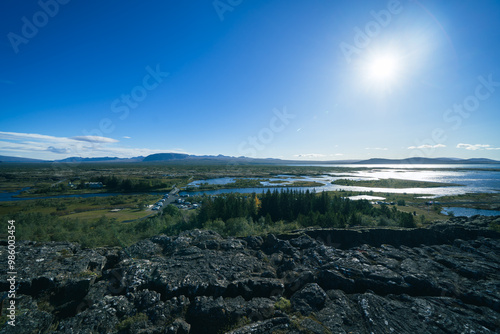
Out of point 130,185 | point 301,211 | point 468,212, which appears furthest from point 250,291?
point 130,185

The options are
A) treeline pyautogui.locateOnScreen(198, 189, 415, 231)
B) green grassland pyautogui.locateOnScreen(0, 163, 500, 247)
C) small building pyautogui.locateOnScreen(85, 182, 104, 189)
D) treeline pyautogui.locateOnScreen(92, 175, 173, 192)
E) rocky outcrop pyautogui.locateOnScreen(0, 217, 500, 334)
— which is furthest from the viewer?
small building pyautogui.locateOnScreen(85, 182, 104, 189)

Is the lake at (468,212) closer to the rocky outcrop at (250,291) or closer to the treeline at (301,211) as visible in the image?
the treeline at (301,211)

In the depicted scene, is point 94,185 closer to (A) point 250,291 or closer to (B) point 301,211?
(B) point 301,211

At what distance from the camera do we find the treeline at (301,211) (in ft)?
129

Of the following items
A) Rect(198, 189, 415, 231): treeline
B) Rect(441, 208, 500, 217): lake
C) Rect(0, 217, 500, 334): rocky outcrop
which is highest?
Rect(0, 217, 500, 334): rocky outcrop

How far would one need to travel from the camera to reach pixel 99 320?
34.8 feet

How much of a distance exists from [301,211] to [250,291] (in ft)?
130

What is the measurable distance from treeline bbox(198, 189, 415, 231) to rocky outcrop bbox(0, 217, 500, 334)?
66.5 ft

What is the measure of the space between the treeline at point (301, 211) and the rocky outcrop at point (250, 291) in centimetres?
2027

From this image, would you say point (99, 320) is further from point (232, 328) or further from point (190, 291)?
point (232, 328)

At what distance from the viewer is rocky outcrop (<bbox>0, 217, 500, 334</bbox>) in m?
10.9

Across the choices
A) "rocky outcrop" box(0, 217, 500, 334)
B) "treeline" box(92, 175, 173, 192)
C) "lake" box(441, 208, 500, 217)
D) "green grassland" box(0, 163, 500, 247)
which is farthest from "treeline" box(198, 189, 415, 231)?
"treeline" box(92, 175, 173, 192)

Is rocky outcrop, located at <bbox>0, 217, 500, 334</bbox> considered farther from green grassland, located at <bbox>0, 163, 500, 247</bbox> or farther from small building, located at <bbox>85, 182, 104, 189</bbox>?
small building, located at <bbox>85, 182, 104, 189</bbox>

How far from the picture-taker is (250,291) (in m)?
13.5
